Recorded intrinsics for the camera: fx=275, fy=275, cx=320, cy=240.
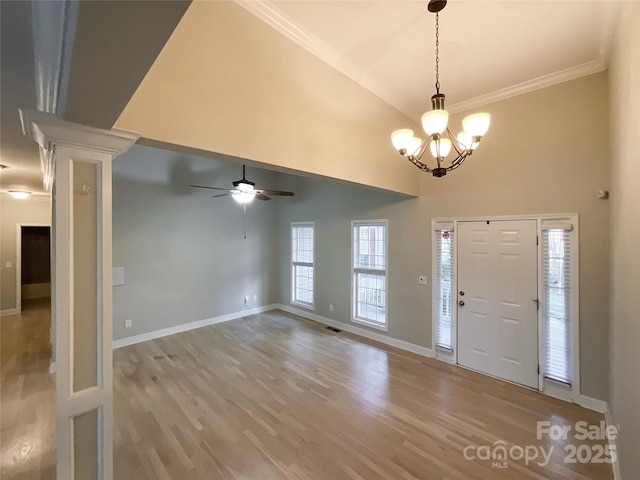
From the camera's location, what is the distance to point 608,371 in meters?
2.94

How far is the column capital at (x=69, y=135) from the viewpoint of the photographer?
148cm

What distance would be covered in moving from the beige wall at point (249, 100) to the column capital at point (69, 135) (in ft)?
0.38

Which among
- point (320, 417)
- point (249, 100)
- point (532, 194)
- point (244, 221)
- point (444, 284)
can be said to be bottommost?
point (320, 417)

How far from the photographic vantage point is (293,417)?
291cm

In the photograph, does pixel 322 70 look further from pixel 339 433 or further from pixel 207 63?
pixel 339 433

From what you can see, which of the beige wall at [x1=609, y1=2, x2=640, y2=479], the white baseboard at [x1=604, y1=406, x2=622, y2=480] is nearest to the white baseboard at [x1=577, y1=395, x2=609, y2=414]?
the white baseboard at [x1=604, y1=406, x2=622, y2=480]

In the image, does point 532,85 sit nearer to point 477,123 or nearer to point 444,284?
point 477,123

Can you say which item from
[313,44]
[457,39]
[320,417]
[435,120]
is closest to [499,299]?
[320,417]

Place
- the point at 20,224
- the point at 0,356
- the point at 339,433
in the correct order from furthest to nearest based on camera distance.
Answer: the point at 20,224 → the point at 0,356 → the point at 339,433

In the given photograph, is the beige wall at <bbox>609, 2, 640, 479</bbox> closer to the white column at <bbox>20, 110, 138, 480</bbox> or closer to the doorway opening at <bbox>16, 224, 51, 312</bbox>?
the white column at <bbox>20, 110, 138, 480</bbox>

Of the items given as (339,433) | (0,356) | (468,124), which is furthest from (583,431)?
(0,356)

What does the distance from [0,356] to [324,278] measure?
5.45m

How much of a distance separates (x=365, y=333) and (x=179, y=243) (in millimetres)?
3986

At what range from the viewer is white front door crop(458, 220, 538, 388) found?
347 cm
